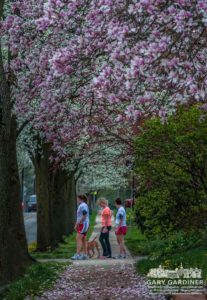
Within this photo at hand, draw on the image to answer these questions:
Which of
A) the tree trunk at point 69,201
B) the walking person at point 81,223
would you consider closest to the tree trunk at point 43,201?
the walking person at point 81,223

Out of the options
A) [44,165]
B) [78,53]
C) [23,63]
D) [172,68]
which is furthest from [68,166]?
[172,68]

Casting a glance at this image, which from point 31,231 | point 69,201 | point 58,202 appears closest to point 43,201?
point 58,202

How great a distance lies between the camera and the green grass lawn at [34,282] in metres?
9.93

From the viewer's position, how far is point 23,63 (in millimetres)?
11977

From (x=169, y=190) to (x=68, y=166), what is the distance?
1215 centimetres

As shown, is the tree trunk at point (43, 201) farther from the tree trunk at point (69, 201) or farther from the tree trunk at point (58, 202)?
the tree trunk at point (69, 201)

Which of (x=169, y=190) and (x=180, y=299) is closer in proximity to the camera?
(x=180, y=299)

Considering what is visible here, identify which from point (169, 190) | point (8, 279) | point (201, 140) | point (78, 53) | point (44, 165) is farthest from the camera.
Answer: point (44, 165)

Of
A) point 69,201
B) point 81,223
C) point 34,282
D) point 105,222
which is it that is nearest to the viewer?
point 34,282

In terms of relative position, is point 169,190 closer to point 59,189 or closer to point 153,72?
point 153,72

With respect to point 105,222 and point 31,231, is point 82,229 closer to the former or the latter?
point 105,222
